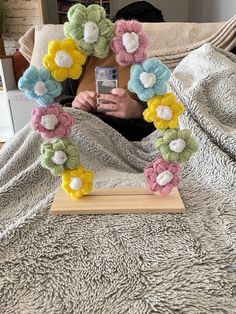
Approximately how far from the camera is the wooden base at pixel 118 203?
442 millimetres

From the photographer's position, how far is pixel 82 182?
467 millimetres

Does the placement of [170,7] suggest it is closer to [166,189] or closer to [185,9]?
[185,9]

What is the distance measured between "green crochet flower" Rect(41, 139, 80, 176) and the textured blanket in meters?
0.06

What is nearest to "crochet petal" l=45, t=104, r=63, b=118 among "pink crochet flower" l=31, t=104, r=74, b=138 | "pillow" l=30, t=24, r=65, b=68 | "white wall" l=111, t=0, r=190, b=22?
"pink crochet flower" l=31, t=104, r=74, b=138

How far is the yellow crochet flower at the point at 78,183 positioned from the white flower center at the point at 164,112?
0.48 feet

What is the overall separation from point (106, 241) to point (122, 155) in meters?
0.28

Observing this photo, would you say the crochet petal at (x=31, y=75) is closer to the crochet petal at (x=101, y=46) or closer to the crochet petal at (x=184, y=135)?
the crochet petal at (x=101, y=46)

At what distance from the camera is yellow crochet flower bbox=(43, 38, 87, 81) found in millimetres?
414

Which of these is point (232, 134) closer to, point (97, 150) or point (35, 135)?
point (97, 150)

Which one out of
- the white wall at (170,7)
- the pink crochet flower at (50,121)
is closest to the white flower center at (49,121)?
the pink crochet flower at (50,121)

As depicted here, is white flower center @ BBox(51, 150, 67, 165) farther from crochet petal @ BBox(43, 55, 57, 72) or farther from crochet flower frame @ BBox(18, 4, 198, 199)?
crochet petal @ BBox(43, 55, 57, 72)

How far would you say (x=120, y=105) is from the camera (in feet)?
2.11

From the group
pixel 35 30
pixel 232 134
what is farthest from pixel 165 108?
pixel 35 30

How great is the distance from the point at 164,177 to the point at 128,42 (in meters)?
0.20
